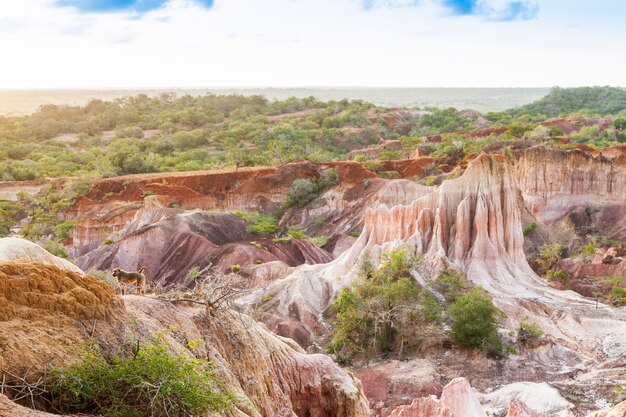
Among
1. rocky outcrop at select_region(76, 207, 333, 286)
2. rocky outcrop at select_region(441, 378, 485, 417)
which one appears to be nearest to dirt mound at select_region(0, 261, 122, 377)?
rocky outcrop at select_region(441, 378, 485, 417)

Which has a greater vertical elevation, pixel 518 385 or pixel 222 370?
pixel 222 370

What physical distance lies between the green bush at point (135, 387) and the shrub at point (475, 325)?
1521cm

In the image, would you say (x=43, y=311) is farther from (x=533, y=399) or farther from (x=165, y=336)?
(x=533, y=399)

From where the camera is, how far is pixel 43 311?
7.11 metres

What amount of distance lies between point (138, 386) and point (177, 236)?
27.6 m

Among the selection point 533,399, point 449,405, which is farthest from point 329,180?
point 449,405

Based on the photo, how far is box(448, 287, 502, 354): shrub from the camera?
20766 mm

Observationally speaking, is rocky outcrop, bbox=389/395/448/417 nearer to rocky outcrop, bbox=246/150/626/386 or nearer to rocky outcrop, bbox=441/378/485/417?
rocky outcrop, bbox=441/378/485/417

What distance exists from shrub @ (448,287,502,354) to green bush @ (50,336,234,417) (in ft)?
49.9

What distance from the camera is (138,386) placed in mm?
6129

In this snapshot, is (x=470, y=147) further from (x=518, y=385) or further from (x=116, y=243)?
(x=518, y=385)

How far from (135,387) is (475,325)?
52.2 feet

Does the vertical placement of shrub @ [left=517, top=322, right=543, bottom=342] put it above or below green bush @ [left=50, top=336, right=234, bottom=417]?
below

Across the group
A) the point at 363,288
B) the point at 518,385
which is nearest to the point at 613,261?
the point at 363,288
